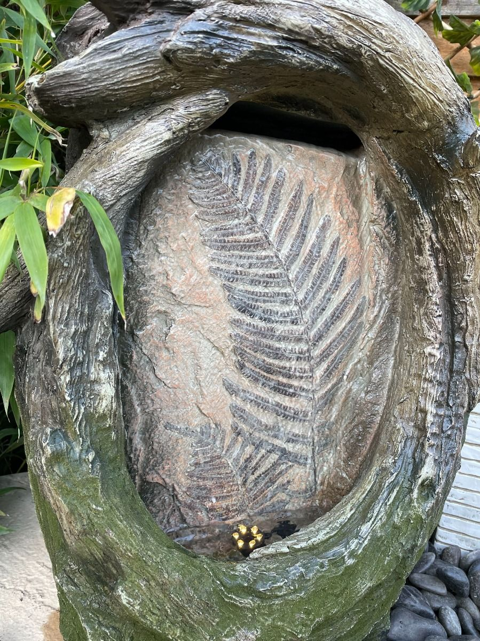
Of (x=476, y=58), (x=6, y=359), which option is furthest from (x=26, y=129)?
(x=476, y=58)

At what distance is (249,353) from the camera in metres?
1.13

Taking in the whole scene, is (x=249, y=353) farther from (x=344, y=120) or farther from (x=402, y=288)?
(x=344, y=120)

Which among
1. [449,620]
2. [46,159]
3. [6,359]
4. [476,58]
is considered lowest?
[449,620]

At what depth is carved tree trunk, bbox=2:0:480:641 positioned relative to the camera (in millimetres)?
887

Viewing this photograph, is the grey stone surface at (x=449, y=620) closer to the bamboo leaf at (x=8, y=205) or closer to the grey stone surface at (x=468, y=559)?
the grey stone surface at (x=468, y=559)

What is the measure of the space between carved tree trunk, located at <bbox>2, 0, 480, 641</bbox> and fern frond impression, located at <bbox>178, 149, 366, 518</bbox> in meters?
0.05

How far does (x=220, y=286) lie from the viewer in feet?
3.62

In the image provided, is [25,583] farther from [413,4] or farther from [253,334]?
[413,4]

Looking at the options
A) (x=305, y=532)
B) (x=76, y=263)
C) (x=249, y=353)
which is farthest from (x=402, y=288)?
(x=76, y=263)

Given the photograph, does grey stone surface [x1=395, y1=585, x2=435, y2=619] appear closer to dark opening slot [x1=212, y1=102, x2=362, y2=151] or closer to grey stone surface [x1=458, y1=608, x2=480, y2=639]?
grey stone surface [x1=458, y1=608, x2=480, y2=639]

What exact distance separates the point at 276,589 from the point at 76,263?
0.57 meters

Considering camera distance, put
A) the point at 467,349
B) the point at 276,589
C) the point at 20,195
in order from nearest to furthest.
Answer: the point at 20,195 < the point at 276,589 < the point at 467,349

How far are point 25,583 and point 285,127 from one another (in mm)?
1111

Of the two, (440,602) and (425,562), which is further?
(425,562)
